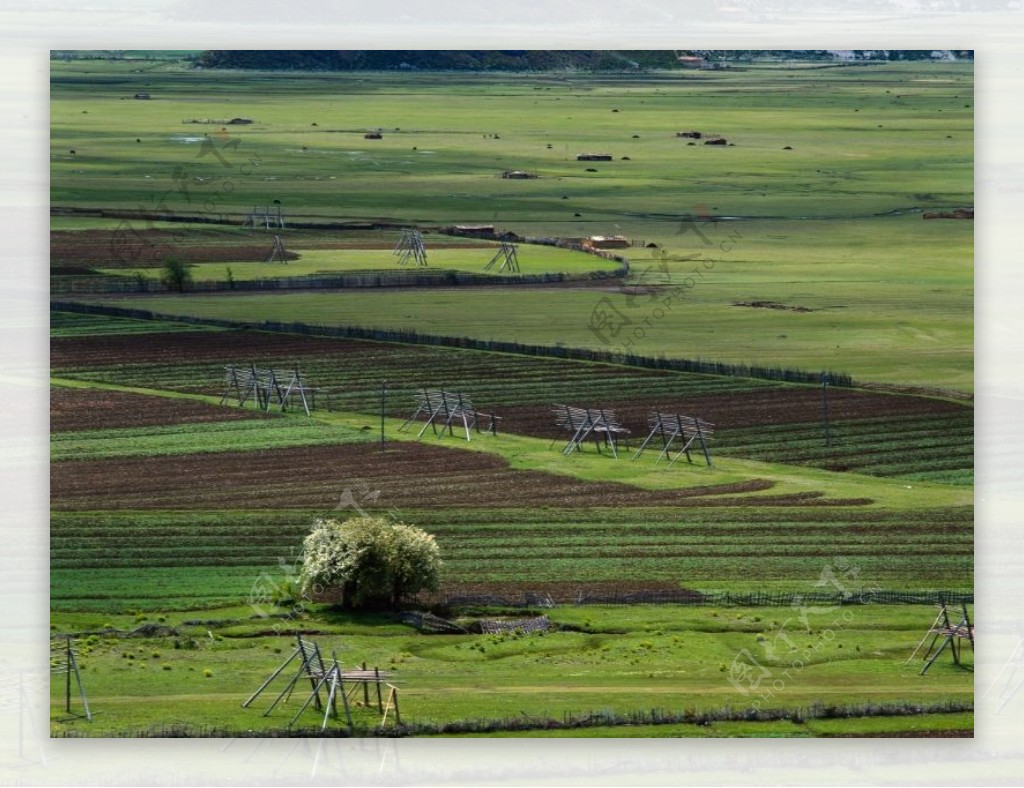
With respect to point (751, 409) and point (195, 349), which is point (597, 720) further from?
point (195, 349)

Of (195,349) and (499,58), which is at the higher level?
(499,58)

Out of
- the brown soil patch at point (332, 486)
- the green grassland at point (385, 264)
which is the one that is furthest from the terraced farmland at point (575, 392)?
the green grassland at point (385, 264)

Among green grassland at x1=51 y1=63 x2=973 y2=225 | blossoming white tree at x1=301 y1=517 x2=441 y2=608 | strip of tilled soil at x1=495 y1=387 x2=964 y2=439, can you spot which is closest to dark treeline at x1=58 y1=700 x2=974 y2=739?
blossoming white tree at x1=301 y1=517 x2=441 y2=608

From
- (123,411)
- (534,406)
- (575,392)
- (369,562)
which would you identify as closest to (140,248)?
(123,411)

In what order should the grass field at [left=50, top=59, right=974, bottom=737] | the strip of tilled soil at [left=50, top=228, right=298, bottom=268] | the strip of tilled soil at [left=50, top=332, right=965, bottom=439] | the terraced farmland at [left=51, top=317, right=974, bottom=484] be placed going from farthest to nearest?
the strip of tilled soil at [left=50, top=228, right=298, bottom=268] < the strip of tilled soil at [left=50, top=332, right=965, bottom=439] < the terraced farmland at [left=51, top=317, right=974, bottom=484] < the grass field at [left=50, top=59, right=974, bottom=737]

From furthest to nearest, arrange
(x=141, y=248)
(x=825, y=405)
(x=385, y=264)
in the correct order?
(x=385, y=264), (x=141, y=248), (x=825, y=405)

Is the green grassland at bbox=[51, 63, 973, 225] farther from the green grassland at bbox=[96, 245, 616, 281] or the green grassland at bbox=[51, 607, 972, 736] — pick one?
the green grassland at bbox=[51, 607, 972, 736]
